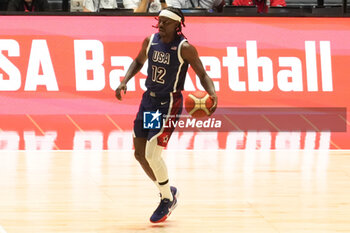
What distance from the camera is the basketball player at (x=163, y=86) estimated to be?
26.8ft

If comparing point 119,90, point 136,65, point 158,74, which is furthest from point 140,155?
point 136,65

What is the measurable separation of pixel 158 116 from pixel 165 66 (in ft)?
1.49

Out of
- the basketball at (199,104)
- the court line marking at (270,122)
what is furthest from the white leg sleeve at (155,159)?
the court line marking at (270,122)

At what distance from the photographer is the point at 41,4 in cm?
1434

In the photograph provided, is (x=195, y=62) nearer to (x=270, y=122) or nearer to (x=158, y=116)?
(x=158, y=116)

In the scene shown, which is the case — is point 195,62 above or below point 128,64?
above

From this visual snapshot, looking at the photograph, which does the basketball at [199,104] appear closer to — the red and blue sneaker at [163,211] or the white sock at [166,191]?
the white sock at [166,191]

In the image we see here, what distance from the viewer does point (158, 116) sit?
27.1 feet

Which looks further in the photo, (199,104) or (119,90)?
(119,90)

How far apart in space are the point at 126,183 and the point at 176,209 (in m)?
1.32

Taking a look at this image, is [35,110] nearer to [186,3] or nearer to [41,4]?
[41,4]

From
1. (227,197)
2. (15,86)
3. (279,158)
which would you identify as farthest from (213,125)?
(227,197)

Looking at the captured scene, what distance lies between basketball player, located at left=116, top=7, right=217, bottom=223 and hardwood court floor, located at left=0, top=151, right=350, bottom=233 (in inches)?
22.0

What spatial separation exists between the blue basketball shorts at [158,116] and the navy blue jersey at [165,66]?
0.25 ft
